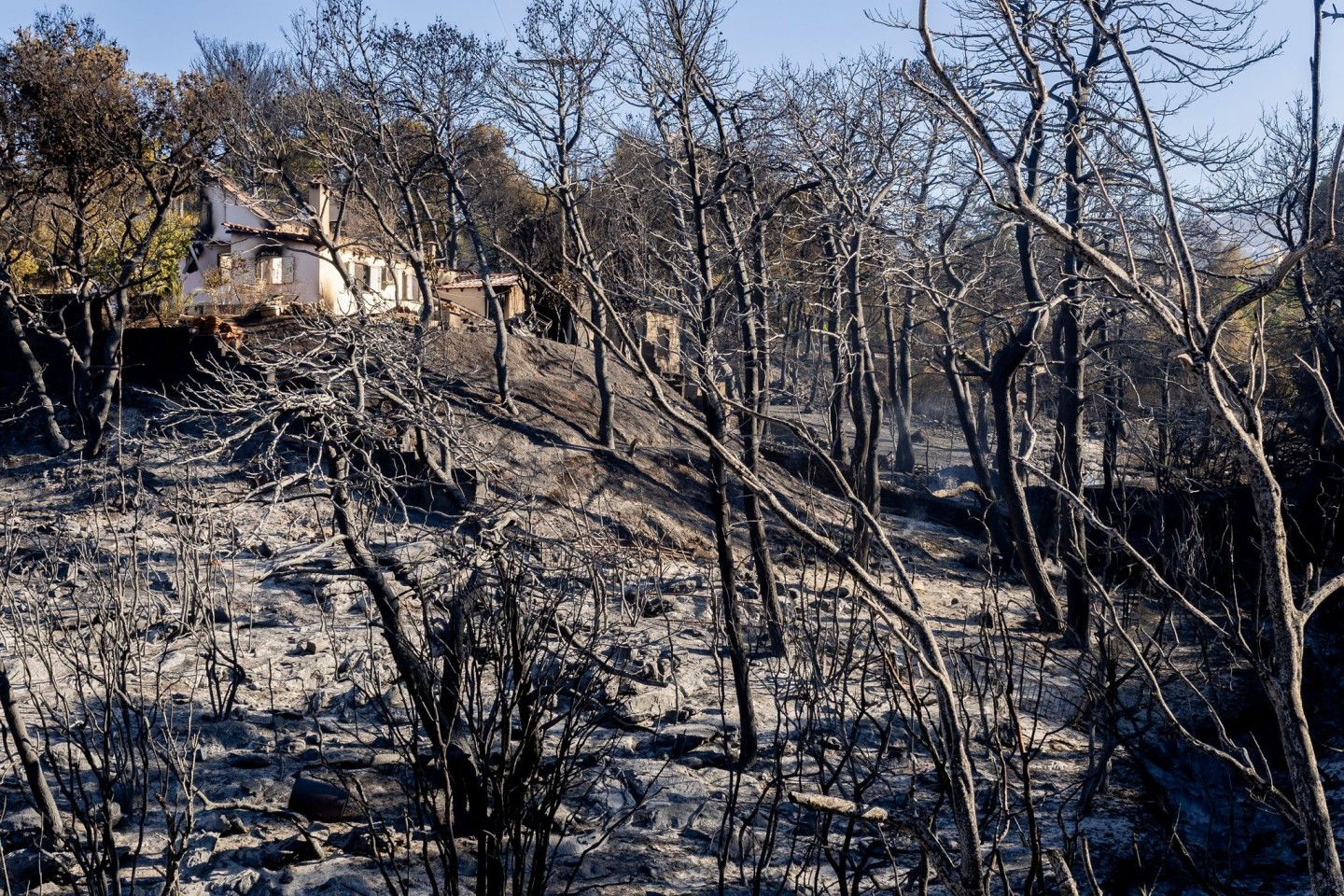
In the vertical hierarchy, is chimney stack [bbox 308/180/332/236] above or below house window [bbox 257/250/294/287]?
above

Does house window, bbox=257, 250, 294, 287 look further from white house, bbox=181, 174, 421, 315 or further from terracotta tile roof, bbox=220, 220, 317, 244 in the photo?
terracotta tile roof, bbox=220, 220, 317, 244

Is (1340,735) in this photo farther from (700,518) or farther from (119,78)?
(119,78)

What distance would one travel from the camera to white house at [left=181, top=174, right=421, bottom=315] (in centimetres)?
2394

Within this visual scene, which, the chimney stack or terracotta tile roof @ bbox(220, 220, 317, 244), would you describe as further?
terracotta tile roof @ bbox(220, 220, 317, 244)

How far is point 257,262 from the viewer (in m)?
25.6

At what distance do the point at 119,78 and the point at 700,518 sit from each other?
1224 cm

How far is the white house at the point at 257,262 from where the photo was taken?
23.9m

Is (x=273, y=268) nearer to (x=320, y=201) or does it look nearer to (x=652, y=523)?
(x=320, y=201)

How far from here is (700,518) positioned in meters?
19.1

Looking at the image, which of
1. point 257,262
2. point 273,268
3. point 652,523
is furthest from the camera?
point 273,268

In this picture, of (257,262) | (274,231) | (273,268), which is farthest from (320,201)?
(273,268)

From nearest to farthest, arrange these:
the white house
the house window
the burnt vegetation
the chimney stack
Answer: the burnt vegetation
the chimney stack
the white house
the house window

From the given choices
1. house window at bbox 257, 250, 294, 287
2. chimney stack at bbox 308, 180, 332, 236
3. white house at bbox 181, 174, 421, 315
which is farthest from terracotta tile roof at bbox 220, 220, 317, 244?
house window at bbox 257, 250, 294, 287

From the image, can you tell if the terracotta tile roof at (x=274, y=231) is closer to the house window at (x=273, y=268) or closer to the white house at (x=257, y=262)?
the white house at (x=257, y=262)
